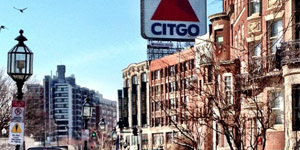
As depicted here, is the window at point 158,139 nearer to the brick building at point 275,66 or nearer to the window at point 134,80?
the window at point 134,80

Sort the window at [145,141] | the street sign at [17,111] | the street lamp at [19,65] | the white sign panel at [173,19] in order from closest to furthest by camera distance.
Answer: the white sign panel at [173,19], the street sign at [17,111], the street lamp at [19,65], the window at [145,141]

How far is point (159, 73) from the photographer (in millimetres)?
117250

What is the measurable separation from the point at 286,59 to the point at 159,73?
295 feet

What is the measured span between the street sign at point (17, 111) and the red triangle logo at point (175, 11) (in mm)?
7538

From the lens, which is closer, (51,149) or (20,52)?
(20,52)

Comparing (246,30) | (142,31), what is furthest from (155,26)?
(246,30)

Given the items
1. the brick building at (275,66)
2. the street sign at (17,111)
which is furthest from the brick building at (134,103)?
the street sign at (17,111)

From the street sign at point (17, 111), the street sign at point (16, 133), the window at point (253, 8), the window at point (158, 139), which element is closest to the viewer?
the street sign at point (16, 133)

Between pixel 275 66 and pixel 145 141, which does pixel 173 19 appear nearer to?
pixel 275 66

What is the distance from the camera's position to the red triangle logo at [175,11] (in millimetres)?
8664

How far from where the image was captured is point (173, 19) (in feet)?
28.6

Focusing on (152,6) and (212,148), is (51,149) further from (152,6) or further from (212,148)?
(212,148)

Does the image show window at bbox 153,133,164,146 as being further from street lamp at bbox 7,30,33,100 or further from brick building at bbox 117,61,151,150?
street lamp at bbox 7,30,33,100

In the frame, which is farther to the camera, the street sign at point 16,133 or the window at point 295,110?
the window at point 295,110
